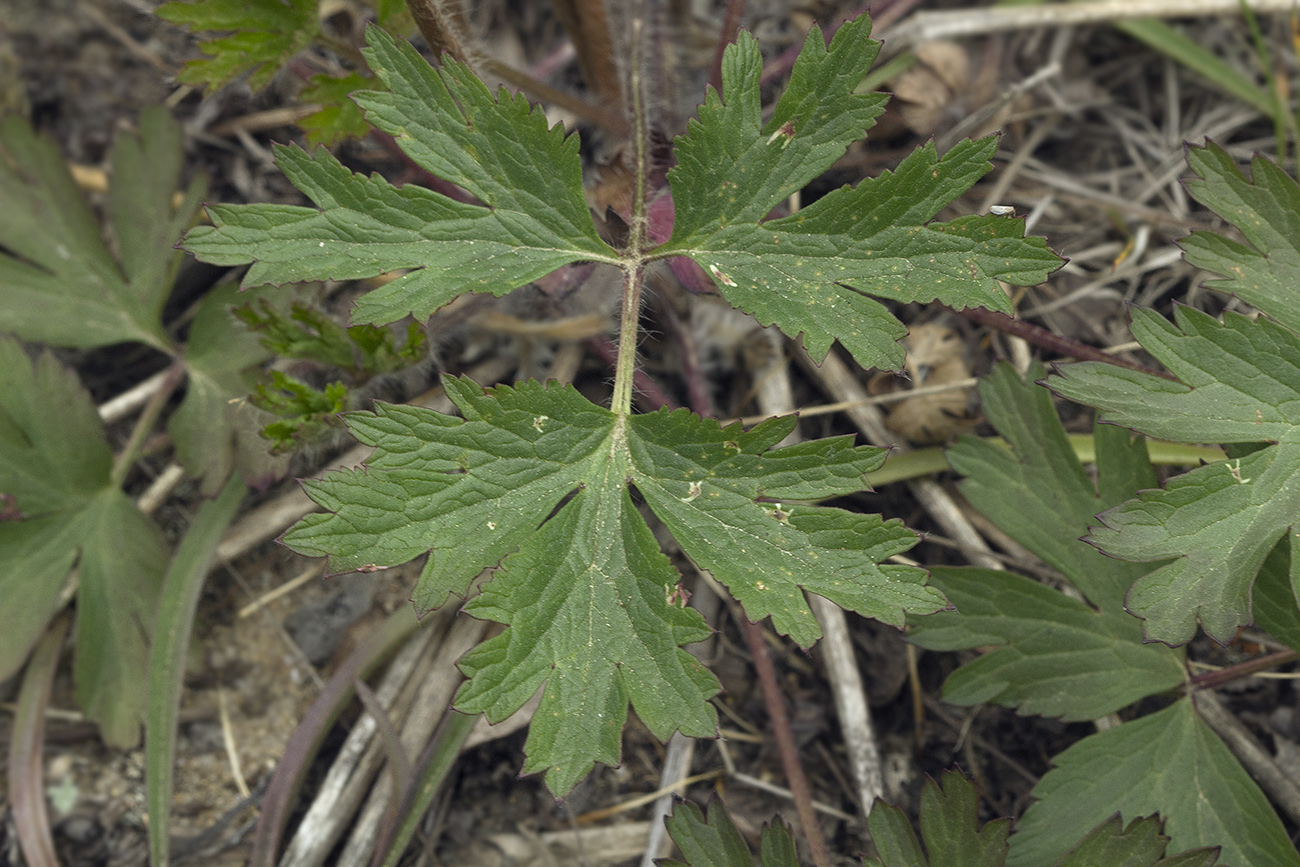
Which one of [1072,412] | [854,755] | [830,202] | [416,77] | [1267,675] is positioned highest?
[416,77]

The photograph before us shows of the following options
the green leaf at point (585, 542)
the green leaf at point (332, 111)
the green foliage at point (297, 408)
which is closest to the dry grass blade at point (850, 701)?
the green leaf at point (585, 542)

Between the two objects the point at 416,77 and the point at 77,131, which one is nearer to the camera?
the point at 416,77

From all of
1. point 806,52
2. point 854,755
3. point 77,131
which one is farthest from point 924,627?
point 77,131

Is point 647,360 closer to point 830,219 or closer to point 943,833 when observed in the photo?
point 830,219

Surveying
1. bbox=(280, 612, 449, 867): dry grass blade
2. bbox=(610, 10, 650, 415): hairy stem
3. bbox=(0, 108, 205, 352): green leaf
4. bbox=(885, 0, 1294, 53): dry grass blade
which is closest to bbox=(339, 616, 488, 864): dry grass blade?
bbox=(280, 612, 449, 867): dry grass blade

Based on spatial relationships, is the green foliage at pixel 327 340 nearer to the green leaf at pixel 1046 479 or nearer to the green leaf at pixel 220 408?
the green leaf at pixel 220 408

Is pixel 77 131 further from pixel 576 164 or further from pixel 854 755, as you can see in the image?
pixel 854 755
